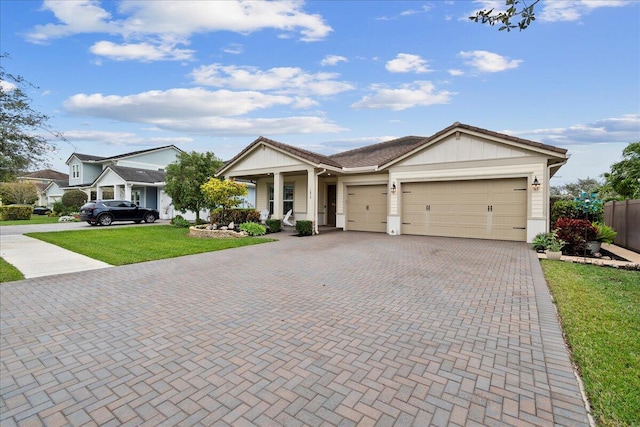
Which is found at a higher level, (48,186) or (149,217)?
(48,186)

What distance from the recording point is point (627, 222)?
443 inches

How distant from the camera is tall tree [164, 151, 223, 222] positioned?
17.2 meters

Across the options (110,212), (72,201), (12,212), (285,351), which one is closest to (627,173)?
(285,351)

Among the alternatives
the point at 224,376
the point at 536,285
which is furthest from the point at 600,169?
the point at 224,376

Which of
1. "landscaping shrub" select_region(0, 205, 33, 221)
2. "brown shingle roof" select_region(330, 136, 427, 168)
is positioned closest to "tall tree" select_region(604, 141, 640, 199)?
"brown shingle roof" select_region(330, 136, 427, 168)

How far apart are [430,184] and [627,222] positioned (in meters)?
6.89

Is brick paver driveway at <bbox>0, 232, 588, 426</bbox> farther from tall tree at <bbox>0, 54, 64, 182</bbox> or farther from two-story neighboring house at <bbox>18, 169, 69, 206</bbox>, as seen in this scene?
two-story neighboring house at <bbox>18, 169, 69, 206</bbox>

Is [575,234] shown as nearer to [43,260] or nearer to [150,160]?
[43,260]

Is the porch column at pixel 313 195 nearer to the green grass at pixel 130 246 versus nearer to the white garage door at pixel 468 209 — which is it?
the green grass at pixel 130 246

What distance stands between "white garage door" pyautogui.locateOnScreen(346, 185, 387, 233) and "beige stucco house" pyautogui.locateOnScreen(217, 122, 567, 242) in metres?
0.05

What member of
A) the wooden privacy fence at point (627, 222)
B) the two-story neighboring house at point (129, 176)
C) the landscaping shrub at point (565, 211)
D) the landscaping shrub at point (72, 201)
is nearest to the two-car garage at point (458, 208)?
the wooden privacy fence at point (627, 222)

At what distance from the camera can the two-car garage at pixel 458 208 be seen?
11.9 metres

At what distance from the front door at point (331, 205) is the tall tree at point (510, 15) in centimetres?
1468

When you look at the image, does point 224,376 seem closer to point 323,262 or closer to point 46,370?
point 46,370
